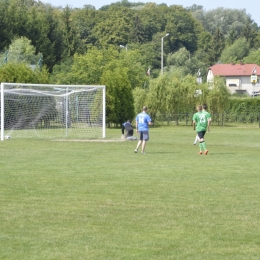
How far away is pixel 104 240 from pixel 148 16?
159970mm

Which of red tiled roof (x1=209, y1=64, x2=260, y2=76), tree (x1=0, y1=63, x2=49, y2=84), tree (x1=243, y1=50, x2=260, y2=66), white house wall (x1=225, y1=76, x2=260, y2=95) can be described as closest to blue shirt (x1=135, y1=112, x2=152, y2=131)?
tree (x1=0, y1=63, x2=49, y2=84)

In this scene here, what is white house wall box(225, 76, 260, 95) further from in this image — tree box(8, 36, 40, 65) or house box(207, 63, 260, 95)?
tree box(8, 36, 40, 65)

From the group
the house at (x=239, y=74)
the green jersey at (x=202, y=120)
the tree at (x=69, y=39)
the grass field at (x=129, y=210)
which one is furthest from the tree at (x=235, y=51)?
the grass field at (x=129, y=210)

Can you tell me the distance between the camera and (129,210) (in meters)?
11.7

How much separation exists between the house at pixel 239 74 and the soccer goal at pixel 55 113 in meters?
87.6

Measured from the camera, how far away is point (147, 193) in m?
13.9

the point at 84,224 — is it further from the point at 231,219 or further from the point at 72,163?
the point at 72,163

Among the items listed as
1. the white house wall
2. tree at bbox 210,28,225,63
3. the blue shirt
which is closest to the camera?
the blue shirt

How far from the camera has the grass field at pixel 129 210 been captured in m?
8.72

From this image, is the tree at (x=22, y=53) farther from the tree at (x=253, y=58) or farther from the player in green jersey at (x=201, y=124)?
the tree at (x=253, y=58)

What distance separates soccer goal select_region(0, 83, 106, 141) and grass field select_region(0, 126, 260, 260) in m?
18.8

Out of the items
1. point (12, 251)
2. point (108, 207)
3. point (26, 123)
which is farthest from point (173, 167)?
point (26, 123)

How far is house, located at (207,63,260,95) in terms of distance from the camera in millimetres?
129512

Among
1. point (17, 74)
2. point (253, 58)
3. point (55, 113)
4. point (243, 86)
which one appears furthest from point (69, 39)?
point (253, 58)
